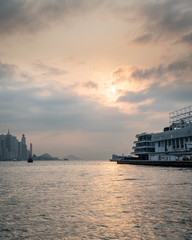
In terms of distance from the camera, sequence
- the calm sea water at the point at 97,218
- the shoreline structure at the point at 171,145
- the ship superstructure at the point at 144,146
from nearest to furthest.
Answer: the calm sea water at the point at 97,218
the shoreline structure at the point at 171,145
the ship superstructure at the point at 144,146

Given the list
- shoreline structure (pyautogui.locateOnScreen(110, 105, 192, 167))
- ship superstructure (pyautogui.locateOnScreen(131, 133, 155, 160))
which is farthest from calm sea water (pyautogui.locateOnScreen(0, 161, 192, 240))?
ship superstructure (pyautogui.locateOnScreen(131, 133, 155, 160))

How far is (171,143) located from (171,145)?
106cm

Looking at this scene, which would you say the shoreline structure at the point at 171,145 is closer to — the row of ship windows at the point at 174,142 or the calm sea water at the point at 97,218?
the row of ship windows at the point at 174,142

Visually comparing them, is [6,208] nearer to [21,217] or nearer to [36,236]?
[21,217]

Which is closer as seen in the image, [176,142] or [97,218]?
[97,218]

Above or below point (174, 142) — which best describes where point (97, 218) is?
below

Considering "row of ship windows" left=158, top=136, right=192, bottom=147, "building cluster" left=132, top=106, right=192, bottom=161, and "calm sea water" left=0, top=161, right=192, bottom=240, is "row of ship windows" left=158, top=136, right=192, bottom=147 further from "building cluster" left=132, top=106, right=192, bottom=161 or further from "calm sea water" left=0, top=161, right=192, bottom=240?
"calm sea water" left=0, top=161, right=192, bottom=240

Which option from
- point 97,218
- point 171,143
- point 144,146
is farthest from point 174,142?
point 97,218

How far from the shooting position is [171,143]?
124m

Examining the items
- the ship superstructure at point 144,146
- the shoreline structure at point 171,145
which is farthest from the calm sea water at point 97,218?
the ship superstructure at point 144,146

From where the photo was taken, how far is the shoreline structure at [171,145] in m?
106

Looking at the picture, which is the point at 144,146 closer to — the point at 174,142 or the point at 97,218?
the point at 174,142

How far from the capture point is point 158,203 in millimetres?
21797

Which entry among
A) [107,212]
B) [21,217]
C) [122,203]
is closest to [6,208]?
[21,217]
